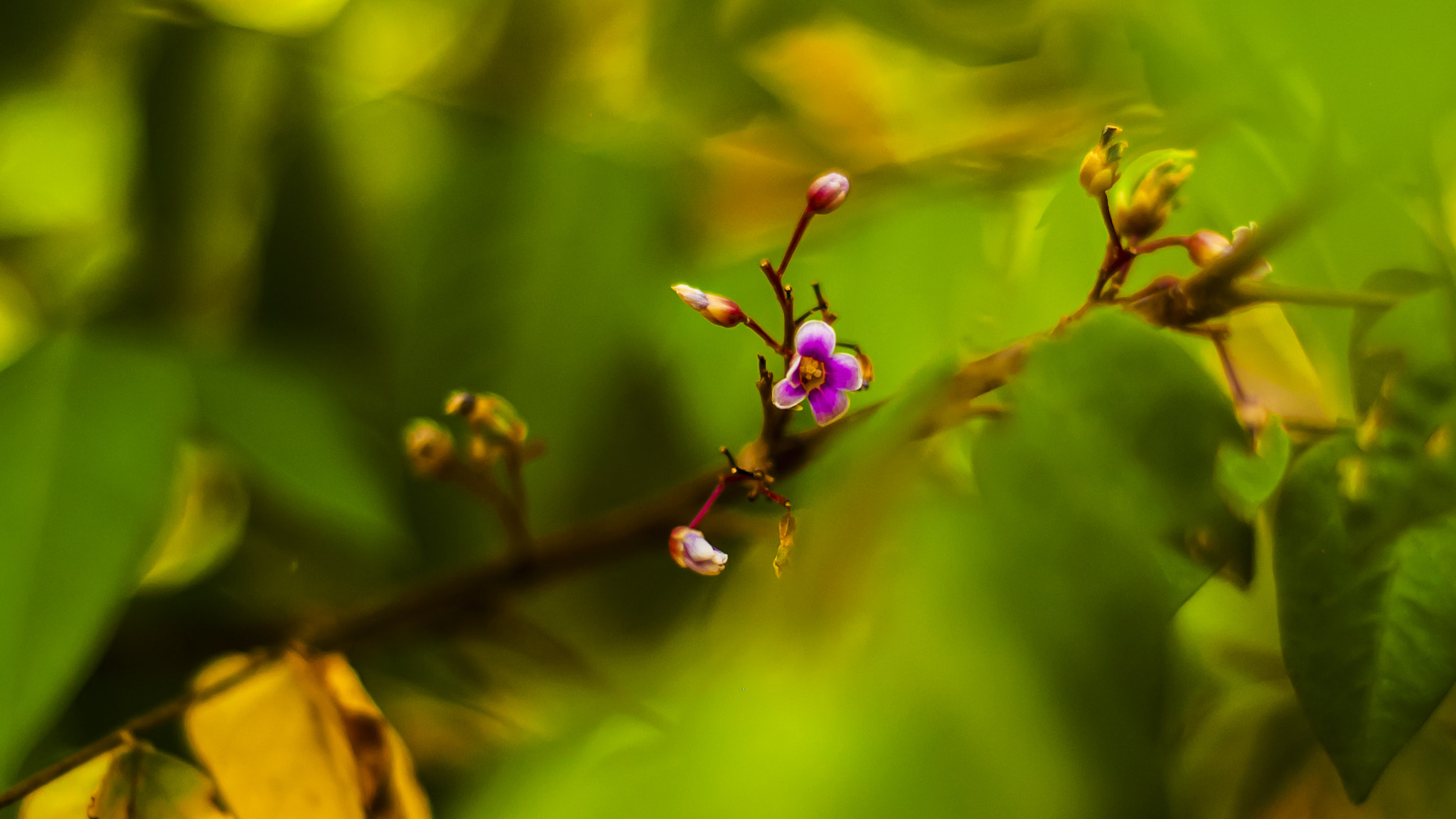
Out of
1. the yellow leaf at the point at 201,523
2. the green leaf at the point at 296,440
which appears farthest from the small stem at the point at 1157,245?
the yellow leaf at the point at 201,523

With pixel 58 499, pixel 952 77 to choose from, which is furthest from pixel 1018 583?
pixel 952 77

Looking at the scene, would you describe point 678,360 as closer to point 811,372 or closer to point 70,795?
point 811,372

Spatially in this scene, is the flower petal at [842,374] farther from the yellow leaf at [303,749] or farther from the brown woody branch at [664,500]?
the yellow leaf at [303,749]

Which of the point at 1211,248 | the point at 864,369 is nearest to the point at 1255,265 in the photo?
the point at 1211,248

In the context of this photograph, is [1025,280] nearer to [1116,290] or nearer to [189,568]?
[1116,290]

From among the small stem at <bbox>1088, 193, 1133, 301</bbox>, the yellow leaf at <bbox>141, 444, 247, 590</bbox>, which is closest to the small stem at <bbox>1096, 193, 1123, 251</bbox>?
the small stem at <bbox>1088, 193, 1133, 301</bbox>

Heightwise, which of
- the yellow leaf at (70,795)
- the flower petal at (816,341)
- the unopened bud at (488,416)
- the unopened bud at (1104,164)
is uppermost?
the unopened bud at (1104,164)

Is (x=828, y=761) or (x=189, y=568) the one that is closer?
(x=828, y=761)
